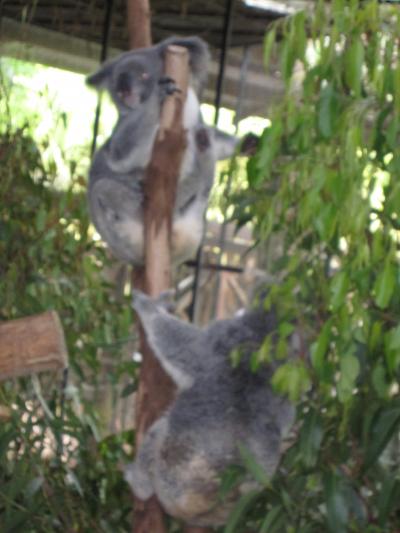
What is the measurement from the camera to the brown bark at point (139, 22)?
2.57 metres

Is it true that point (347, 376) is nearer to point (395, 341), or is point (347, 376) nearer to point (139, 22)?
point (395, 341)

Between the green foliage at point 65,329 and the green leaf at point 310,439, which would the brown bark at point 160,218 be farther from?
the green foliage at point 65,329

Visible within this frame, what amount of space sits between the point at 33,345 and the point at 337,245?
0.65 metres

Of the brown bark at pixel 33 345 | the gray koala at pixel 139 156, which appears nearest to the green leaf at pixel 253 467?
the brown bark at pixel 33 345

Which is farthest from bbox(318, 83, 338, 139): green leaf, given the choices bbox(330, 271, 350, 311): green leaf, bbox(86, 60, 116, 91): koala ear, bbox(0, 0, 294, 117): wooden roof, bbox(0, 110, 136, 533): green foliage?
bbox(0, 0, 294, 117): wooden roof

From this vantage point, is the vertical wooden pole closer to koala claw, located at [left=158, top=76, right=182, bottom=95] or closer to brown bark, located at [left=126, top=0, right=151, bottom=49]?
koala claw, located at [left=158, top=76, right=182, bottom=95]

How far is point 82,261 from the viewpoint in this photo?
3.46m

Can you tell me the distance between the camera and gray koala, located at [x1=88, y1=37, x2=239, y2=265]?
2.69m

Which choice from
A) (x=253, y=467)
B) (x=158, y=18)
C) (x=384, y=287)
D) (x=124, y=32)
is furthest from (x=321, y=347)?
(x=124, y=32)

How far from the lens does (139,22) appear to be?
2.62 metres

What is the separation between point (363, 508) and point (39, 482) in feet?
2.96

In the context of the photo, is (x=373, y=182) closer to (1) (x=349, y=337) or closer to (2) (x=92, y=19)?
(1) (x=349, y=337)

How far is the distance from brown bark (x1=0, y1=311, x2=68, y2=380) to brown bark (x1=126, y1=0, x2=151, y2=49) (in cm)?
83

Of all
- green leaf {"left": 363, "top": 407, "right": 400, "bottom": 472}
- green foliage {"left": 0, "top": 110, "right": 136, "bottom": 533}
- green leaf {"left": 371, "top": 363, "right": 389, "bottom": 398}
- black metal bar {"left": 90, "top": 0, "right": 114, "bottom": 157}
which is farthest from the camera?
black metal bar {"left": 90, "top": 0, "right": 114, "bottom": 157}
